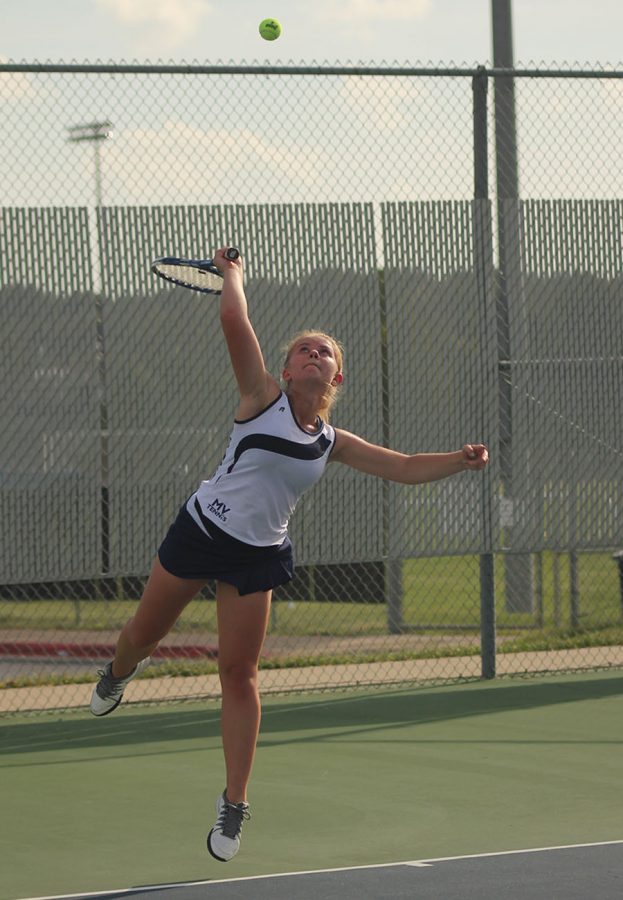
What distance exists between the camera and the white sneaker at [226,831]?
5801mm

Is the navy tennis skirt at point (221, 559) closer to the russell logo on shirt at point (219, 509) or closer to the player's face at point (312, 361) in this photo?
the russell logo on shirt at point (219, 509)

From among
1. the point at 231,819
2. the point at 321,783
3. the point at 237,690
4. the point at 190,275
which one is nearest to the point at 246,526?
the point at 237,690

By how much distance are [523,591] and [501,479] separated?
3.19 meters

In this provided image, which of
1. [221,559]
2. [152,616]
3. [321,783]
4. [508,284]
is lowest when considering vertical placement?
[321,783]

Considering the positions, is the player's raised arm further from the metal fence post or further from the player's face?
the metal fence post

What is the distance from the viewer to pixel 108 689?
21.7ft

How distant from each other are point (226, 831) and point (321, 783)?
2.21m

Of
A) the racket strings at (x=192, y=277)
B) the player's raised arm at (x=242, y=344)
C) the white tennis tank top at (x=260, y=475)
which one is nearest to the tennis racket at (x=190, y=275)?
the racket strings at (x=192, y=277)

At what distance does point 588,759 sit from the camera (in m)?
8.59

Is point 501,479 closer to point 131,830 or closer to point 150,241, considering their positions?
point 150,241

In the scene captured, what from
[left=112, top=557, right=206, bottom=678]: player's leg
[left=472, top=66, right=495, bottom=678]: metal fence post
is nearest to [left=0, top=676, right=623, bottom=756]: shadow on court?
[left=472, top=66, right=495, bottom=678]: metal fence post

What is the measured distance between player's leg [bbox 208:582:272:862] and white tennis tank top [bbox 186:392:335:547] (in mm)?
226

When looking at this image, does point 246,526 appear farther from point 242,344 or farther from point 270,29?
point 270,29

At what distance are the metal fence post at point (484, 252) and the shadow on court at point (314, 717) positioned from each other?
459 mm
